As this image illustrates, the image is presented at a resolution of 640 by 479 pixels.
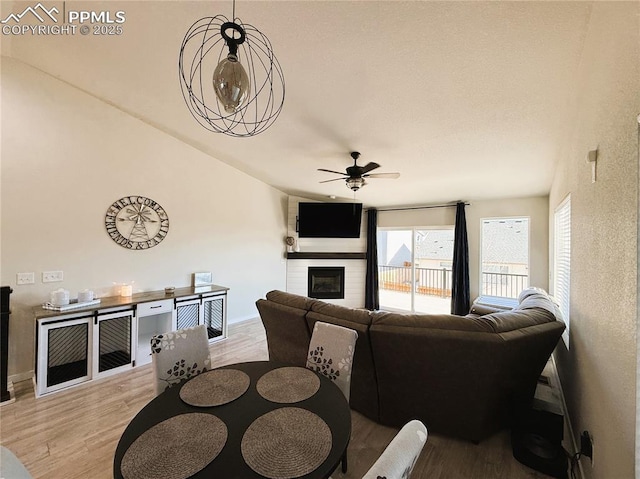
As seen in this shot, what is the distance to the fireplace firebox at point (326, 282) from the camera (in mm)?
6363

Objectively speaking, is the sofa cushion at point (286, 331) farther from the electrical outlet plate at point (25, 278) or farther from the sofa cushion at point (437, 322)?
the electrical outlet plate at point (25, 278)

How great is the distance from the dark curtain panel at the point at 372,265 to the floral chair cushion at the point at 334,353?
4496 mm

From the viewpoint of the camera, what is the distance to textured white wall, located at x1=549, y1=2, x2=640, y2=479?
1052 mm

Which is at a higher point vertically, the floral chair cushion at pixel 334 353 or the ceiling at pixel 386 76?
the ceiling at pixel 386 76

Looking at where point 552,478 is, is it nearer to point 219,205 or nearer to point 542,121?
point 542,121

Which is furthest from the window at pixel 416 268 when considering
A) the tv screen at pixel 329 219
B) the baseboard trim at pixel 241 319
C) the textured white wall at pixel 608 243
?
the textured white wall at pixel 608 243

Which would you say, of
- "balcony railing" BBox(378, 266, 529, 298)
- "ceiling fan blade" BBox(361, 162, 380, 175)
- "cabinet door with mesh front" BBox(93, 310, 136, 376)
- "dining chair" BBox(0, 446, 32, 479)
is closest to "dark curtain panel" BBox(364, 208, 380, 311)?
"balcony railing" BBox(378, 266, 529, 298)

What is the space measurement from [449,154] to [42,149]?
4785 millimetres

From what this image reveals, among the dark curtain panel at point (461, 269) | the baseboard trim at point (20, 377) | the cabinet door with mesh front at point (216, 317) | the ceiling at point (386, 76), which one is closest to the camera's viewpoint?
the ceiling at point (386, 76)

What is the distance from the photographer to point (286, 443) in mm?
1068

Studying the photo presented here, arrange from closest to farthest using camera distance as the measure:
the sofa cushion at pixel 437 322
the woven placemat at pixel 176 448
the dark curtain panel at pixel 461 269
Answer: the woven placemat at pixel 176 448, the sofa cushion at pixel 437 322, the dark curtain panel at pixel 461 269

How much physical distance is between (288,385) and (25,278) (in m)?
3.37

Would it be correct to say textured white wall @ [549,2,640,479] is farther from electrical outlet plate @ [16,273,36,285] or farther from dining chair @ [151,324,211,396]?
electrical outlet plate @ [16,273,36,285]

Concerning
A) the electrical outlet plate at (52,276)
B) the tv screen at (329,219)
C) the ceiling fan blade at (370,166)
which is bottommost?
the electrical outlet plate at (52,276)
